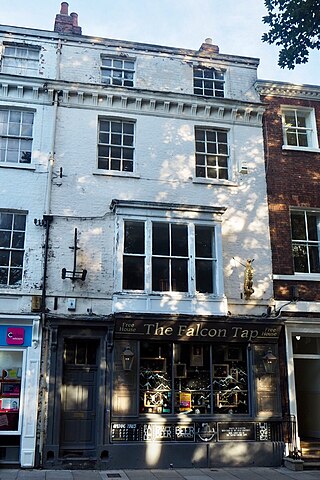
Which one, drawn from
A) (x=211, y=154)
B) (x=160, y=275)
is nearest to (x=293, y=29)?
(x=211, y=154)

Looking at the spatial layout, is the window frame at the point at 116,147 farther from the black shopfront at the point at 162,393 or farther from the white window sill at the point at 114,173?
the black shopfront at the point at 162,393

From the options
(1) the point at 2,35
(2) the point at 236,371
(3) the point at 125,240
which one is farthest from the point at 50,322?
(1) the point at 2,35

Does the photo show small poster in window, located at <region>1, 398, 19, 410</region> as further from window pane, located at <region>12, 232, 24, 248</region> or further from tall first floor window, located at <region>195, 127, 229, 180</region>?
tall first floor window, located at <region>195, 127, 229, 180</region>

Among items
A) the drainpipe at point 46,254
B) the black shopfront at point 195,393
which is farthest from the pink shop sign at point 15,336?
the black shopfront at point 195,393

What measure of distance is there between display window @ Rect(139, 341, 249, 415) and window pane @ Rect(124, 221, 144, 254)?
8.07 feet

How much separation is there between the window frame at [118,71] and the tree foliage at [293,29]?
16.8 feet

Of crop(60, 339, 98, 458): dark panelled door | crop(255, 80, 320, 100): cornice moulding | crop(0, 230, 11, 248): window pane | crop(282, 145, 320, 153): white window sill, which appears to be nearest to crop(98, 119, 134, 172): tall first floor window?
crop(0, 230, 11, 248): window pane

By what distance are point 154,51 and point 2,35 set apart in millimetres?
4520

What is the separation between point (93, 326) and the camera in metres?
12.5

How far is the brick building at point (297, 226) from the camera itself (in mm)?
13844

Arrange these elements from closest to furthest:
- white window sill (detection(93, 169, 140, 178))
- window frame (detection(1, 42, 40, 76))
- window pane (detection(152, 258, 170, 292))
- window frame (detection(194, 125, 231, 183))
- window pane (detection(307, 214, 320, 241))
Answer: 1. window pane (detection(152, 258, 170, 292))
2. white window sill (detection(93, 169, 140, 178))
3. window frame (detection(1, 42, 40, 76))
4. window frame (detection(194, 125, 231, 183))
5. window pane (detection(307, 214, 320, 241))

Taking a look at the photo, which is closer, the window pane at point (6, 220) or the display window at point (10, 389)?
the display window at point (10, 389)

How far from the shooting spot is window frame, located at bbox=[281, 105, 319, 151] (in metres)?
15.5

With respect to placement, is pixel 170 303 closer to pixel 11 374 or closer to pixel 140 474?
pixel 140 474
